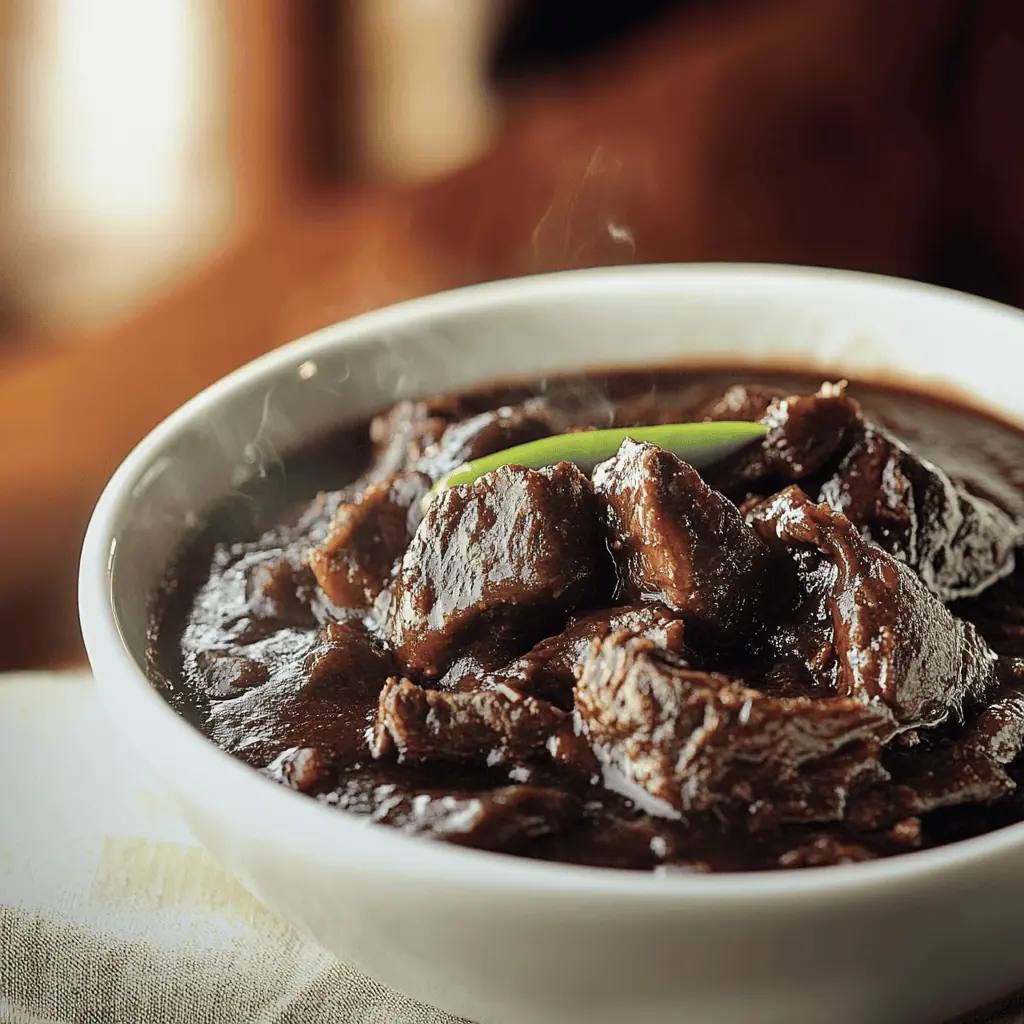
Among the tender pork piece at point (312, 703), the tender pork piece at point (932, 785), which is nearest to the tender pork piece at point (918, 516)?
the tender pork piece at point (932, 785)

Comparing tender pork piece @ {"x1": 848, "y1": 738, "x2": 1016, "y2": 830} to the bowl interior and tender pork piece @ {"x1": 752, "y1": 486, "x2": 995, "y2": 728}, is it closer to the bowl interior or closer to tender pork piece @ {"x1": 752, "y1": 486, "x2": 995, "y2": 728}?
tender pork piece @ {"x1": 752, "y1": 486, "x2": 995, "y2": 728}

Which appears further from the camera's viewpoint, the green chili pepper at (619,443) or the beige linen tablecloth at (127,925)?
the green chili pepper at (619,443)

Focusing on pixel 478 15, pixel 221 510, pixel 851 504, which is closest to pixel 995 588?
pixel 851 504

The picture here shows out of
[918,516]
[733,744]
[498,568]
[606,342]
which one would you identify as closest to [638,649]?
[733,744]

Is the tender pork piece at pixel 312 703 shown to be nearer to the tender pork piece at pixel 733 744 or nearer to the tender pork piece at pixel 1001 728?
the tender pork piece at pixel 733 744

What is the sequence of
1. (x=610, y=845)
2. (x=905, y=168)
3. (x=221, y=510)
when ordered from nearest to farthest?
(x=610, y=845) → (x=221, y=510) → (x=905, y=168)

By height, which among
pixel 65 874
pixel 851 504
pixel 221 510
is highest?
pixel 851 504

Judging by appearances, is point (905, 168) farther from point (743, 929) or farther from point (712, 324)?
point (743, 929)
